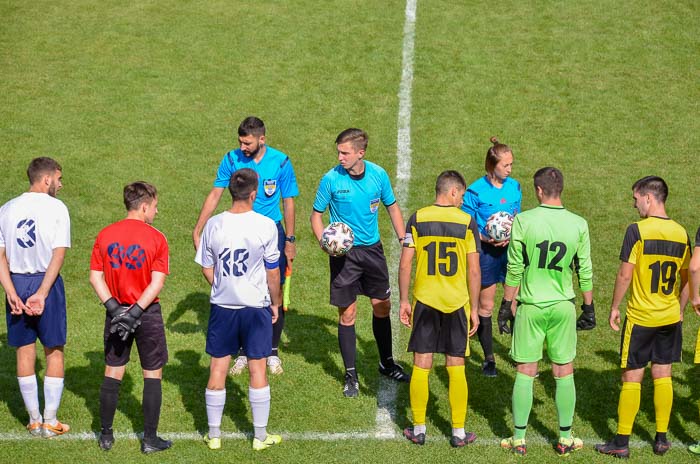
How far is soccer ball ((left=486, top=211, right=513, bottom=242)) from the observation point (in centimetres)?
937

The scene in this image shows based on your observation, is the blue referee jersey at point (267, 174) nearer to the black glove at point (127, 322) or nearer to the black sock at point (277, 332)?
the black sock at point (277, 332)

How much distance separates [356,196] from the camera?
9219 millimetres

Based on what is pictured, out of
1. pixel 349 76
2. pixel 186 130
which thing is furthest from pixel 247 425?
pixel 349 76

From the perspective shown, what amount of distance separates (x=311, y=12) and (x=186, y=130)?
197 inches

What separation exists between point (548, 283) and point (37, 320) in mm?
4763

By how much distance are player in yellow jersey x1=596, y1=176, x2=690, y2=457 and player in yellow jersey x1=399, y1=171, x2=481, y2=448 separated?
1.34 m

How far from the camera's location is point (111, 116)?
1620 cm

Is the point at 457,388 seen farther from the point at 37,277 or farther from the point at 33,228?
the point at 33,228

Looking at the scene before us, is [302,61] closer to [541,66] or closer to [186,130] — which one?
[186,130]

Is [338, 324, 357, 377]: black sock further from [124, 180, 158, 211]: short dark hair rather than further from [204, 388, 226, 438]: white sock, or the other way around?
[124, 180, 158, 211]: short dark hair

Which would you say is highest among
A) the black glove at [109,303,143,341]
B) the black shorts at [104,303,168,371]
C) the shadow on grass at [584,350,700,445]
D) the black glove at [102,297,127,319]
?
the black glove at [102,297,127,319]

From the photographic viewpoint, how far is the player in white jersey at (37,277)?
812 cm

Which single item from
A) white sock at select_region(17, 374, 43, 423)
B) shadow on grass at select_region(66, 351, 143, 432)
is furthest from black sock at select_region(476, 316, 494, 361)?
white sock at select_region(17, 374, 43, 423)

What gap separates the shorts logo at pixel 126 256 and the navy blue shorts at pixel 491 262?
3776mm
